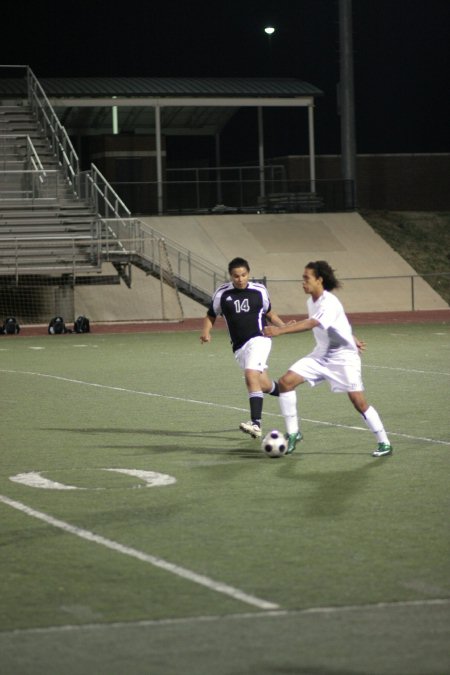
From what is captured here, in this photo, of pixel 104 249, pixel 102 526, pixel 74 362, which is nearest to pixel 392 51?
pixel 104 249

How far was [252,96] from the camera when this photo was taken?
152 ft

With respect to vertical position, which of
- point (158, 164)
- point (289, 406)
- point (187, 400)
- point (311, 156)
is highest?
point (311, 156)

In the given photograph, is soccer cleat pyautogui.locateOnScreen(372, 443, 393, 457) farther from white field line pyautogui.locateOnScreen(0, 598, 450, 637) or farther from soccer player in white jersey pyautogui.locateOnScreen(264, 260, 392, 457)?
white field line pyautogui.locateOnScreen(0, 598, 450, 637)

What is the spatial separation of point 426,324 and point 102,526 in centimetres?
2591

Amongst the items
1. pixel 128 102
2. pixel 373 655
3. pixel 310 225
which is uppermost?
pixel 128 102

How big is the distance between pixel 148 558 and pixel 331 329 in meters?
4.18

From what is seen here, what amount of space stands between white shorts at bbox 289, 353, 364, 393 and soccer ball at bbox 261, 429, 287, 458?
22.5 inches

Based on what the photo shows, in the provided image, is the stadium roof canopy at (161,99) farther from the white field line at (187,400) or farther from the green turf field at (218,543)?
the green turf field at (218,543)

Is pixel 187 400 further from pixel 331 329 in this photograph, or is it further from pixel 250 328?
pixel 331 329

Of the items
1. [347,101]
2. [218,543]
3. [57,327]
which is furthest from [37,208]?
[218,543]

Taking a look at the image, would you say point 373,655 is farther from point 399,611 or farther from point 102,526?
point 102,526

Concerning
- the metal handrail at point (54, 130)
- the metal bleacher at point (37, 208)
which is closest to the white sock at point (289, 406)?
the metal bleacher at point (37, 208)

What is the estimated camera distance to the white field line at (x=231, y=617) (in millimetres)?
6449

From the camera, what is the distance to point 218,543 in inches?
327
